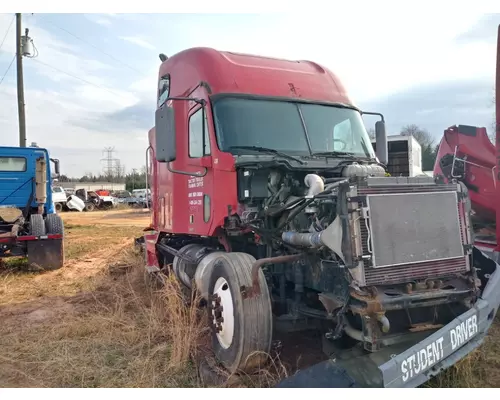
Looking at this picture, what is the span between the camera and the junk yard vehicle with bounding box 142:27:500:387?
3.09 meters

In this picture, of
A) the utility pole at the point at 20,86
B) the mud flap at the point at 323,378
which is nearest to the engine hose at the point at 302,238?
the mud flap at the point at 323,378

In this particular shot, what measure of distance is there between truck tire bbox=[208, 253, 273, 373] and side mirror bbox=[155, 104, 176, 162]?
125cm

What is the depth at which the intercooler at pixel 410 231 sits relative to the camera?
3096 millimetres

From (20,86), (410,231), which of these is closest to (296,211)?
(410,231)

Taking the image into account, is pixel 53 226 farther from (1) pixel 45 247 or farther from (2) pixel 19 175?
(2) pixel 19 175

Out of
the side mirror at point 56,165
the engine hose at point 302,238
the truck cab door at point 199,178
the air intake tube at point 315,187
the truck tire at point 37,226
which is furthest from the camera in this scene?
the side mirror at point 56,165

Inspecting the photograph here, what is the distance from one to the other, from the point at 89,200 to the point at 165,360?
34.3 meters

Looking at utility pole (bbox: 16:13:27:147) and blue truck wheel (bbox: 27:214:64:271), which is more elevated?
utility pole (bbox: 16:13:27:147)

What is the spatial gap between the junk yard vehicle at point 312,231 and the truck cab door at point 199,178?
0.08 ft

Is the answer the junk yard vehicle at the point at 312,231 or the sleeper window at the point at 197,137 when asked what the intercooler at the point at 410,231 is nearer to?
the junk yard vehicle at the point at 312,231

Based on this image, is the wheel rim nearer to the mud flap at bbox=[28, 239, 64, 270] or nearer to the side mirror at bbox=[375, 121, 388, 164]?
the side mirror at bbox=[375, 121, 388, 164]

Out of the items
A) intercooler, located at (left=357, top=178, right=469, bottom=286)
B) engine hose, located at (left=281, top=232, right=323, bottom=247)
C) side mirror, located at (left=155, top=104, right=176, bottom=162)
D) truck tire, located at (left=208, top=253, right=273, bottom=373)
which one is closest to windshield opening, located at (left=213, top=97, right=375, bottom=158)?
side mirror, located at (left=155, top=104, right=176, bottom=162)

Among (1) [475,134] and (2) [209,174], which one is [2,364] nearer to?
(2) [209,174]

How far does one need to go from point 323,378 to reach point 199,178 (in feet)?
8.86
